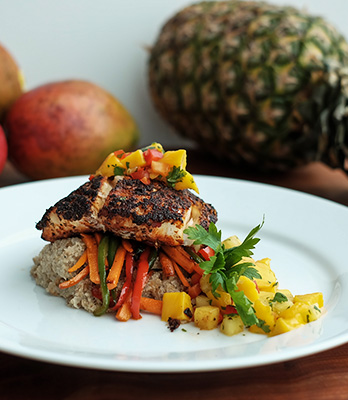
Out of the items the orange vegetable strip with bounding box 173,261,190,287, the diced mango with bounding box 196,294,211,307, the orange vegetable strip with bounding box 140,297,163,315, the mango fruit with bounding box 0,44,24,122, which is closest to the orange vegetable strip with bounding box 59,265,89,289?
the orange vegetable strip with bounding box 140,297,163,315

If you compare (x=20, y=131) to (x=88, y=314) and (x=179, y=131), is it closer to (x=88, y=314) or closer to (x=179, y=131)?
(x=179, y=131)

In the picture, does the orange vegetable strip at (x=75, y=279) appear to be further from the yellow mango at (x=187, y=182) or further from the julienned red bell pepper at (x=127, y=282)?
the yellow mango at (x=187, y=182)

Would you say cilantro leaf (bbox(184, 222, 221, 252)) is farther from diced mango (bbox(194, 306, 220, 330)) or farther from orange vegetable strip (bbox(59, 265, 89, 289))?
orange vegetable strip (bbox(59, 265, 89, 289))

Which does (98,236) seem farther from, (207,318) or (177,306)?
(207,318)

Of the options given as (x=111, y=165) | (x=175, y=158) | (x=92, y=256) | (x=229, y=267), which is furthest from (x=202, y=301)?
(x=111, y=165)

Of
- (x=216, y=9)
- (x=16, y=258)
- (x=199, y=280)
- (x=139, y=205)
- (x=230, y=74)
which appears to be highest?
(x=216, y=9)

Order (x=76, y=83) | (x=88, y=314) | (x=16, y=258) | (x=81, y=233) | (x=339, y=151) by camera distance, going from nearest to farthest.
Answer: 1. (x=88, y=314)
2. (x=81, y=233)
3. (x=16, y=258)
4. (x=339, y=151)
5. (x=76, y=83)

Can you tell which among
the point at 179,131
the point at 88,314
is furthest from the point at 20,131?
the point at 88,314
